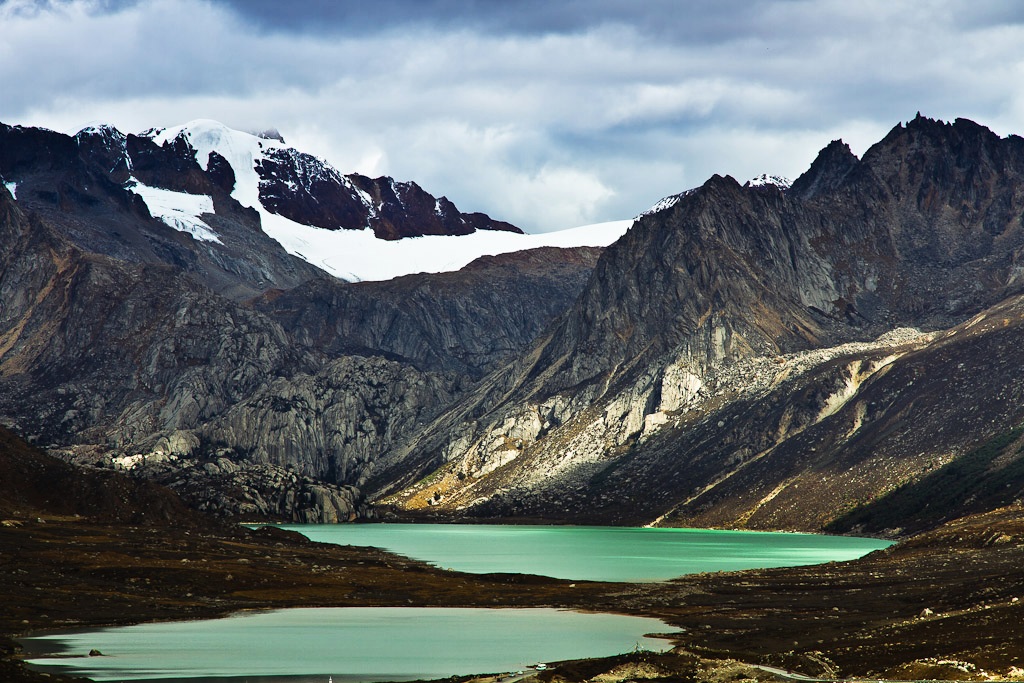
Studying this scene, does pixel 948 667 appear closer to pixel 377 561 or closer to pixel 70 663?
pixel 70 663

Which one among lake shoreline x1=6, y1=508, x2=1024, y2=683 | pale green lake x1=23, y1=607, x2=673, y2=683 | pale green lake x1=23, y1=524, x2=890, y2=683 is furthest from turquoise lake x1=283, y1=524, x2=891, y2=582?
pale green lake x1=23, y1=607, x2=673, y2=683

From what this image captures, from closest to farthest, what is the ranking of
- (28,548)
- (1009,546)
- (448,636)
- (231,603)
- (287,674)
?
(287,674) < (448,636) < (231,603) < (28,548) < (1009,546)

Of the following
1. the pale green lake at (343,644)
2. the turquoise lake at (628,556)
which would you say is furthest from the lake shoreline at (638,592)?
the turquoise lake at (628,556)

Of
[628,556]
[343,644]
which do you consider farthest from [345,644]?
[628,556]

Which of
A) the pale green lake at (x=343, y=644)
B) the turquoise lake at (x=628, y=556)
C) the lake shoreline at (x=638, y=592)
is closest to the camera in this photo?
the pale green lake at (x=343, y=644)

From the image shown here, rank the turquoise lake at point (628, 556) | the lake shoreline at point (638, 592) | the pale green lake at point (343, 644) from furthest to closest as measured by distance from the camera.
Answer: the turquoise lake at point (628, 556) → the lake shoreline at point (638, 592) → the pale green lake at point (343, 644)

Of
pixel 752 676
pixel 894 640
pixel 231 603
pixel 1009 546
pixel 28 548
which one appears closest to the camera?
pixel 752 676

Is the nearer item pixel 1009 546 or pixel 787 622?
pixel 787 622

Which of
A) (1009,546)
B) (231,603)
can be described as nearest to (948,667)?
(231,603)

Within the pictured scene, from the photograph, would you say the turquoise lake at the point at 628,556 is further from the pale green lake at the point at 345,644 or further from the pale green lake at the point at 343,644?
the pale green lake at the point at 345,644

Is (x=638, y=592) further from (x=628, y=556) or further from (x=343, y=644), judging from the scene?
(x=628, y=556)

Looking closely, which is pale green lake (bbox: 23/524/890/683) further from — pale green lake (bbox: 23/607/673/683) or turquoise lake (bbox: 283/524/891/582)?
turquoise lake (bbox: 283/524/891/582)
